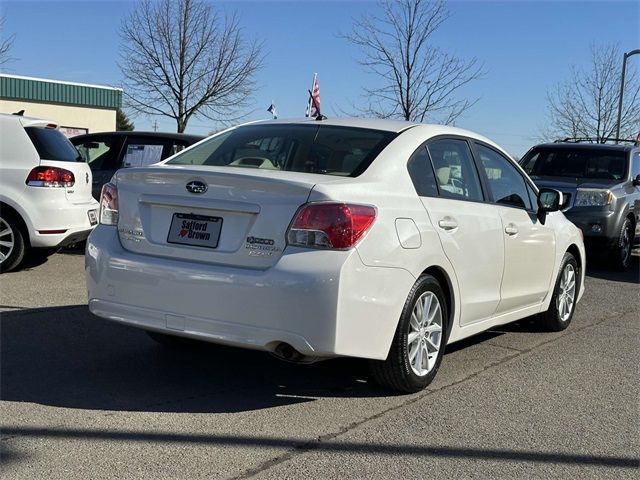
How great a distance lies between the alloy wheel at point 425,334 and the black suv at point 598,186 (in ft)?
21.0

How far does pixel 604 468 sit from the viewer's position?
3703 mm

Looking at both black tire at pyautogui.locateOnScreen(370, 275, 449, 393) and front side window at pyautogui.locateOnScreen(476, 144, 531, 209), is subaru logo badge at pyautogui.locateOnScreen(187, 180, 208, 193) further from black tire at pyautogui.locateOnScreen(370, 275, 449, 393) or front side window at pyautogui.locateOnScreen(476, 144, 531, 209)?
front side window at pyautogui.locateOnScreen(476, 144, 531, 209)

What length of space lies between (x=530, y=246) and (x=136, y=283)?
3.11 m

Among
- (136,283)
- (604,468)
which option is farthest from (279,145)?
(604,468)

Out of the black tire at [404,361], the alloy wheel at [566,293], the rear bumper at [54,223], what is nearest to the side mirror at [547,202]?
the alloy wheel at [566,293]

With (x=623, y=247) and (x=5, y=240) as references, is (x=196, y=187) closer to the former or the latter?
(x=5, y=240)

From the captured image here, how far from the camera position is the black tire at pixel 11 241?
325 inches

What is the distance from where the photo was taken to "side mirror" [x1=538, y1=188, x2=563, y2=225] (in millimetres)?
6176

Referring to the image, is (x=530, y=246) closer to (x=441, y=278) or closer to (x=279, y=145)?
(x=441, y=278)

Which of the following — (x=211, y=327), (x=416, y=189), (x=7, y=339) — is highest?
(x=416, y=189)

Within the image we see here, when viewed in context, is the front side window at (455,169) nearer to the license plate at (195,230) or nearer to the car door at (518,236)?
the car door at (518,236)

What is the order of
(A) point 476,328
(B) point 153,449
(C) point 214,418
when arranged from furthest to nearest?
1. (A) point 476,328
2. (C) point 214,418
3. (B) point 153,449

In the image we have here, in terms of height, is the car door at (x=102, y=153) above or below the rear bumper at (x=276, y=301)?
above

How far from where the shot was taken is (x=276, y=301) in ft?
13.1
